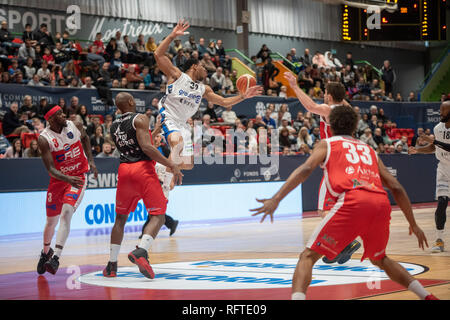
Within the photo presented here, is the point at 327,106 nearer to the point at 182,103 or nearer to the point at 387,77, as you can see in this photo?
the point at 182,103

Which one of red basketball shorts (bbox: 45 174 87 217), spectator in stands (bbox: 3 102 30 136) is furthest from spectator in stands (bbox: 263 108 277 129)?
red basketball shorts (bbox: 45 174 87 217)

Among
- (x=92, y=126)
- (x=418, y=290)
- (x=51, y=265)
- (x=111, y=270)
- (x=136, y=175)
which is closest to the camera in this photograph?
(x=418, y=290)

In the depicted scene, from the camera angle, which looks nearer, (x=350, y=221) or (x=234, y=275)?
(x=350, y=221)

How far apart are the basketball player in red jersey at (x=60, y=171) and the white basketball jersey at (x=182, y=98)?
1393 mm

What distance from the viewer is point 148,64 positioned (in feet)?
69.6

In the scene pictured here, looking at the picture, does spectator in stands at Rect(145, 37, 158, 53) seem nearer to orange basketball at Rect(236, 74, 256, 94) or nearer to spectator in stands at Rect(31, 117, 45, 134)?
spectator in stands at Rect(31, 117, 45, 134)

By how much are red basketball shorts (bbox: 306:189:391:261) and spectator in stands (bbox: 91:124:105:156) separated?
1169 cm

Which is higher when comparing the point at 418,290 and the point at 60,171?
the point at 60,171

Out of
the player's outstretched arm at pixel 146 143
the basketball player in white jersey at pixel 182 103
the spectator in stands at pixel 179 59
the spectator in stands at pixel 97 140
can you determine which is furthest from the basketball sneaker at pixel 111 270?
the spectator in stands at pixel 179 59

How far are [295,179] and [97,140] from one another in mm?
11862

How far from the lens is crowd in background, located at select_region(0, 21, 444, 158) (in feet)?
52.3

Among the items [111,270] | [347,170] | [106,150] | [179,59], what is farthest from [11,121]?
[347,170]

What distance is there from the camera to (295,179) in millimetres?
4711

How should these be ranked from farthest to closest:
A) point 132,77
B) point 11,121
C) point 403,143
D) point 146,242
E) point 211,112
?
1. point 403,143
2. point 132,77
3. point 211,112
4. point 11,121
5. point 146,242
